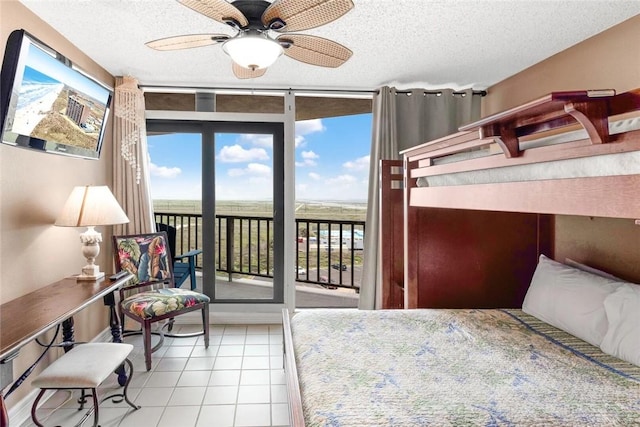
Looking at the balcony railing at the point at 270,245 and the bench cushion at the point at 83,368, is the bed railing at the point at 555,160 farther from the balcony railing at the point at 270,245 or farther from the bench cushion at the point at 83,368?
the balcony railing at the point at 270,245

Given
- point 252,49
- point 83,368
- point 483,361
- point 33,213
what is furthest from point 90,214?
point 483,361

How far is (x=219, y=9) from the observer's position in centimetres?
159

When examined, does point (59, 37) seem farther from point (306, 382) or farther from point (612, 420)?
point (612, 420)

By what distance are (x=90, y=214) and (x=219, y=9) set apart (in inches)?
62.2

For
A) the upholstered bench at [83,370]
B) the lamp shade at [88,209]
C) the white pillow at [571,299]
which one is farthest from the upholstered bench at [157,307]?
the white pillow at [571,299]

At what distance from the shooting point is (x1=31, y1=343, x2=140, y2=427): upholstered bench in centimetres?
181

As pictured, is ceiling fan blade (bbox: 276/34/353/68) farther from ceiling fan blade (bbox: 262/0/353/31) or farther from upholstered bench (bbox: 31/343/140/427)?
upholstered bench (bbox: 31/343/140/427)

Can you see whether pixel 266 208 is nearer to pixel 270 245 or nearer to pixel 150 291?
pixel 270 245

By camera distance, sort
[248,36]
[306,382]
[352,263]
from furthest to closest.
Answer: [352,263] < [248,36] < [306,382]

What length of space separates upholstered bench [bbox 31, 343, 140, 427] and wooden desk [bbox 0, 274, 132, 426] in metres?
0.22

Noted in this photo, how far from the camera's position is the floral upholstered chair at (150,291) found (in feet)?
9.14

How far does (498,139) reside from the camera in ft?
5.28

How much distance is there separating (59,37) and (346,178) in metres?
2.99

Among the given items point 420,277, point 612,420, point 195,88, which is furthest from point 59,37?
point 612,420
